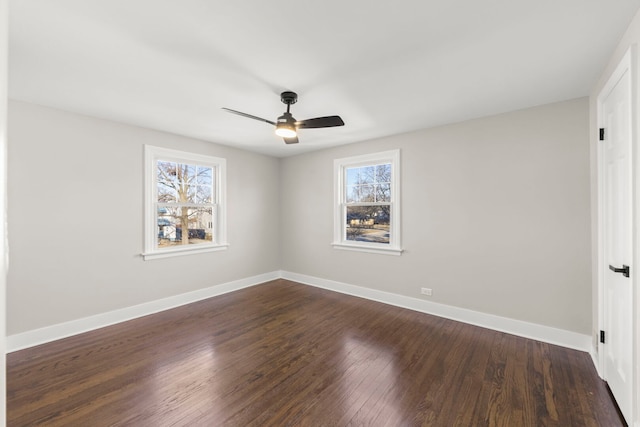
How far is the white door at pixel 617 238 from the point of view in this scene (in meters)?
1.73

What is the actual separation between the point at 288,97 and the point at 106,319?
134 inches

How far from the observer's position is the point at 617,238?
1.96 m

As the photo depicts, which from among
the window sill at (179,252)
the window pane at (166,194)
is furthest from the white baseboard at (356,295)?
the window pane at (166,194)

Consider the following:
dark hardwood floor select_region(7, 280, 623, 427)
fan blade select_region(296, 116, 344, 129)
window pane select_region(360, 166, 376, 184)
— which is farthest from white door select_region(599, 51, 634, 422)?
window pane select_region(360, 166, 376, 184)

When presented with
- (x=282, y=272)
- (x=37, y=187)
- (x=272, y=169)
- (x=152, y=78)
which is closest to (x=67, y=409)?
(x=37, y=187)

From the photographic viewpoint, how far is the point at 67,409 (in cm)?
189

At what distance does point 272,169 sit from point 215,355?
11.8ft

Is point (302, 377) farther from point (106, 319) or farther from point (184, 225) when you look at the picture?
point (184, 225)

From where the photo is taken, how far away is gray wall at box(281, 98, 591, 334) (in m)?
2.75

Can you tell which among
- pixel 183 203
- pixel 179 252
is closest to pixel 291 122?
pixel 183 203

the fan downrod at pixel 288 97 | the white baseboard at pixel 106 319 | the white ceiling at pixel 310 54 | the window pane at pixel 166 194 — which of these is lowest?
the white baseboard at pixel 106 319

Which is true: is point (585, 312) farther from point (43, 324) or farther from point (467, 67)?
point (43, 324)

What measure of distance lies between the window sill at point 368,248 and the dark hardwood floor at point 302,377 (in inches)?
38.6

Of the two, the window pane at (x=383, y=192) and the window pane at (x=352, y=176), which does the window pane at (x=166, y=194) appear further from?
the window pane at (x=383, y=192)
